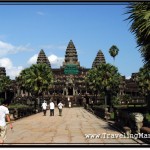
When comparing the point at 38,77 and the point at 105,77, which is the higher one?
the point at 105,77

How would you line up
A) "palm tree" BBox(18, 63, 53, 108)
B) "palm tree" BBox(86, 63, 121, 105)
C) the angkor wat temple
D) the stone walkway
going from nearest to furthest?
the stone walkway
"palm tree" BBox(18, 63, 53, 108)
"palm tree" BBox(86, 63, 121, 105)
the angkor wat temple

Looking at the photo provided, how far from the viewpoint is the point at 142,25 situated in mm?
17094

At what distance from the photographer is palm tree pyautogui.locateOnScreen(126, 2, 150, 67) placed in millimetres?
17094

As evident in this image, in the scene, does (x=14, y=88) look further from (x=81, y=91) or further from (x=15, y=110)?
(x=15, y=110)

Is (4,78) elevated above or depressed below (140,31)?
above

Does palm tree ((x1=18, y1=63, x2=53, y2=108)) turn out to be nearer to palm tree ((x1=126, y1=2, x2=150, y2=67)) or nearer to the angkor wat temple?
the angkor wat temple

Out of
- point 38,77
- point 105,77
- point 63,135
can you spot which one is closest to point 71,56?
point 105,77

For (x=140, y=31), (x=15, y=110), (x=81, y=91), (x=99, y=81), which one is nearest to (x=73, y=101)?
(x=81, y=91)

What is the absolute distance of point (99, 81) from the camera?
273 ft

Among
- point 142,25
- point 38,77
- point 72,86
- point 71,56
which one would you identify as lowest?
point 142,25

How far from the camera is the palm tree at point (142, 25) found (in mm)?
17094

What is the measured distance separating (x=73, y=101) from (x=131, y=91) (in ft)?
72.0

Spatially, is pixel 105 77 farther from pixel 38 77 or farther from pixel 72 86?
pixel 72 86

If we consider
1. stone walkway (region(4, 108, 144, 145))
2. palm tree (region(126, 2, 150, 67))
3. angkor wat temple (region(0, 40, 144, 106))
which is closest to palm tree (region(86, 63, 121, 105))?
angkor wat temple (region(0, 40, 144, 106))
